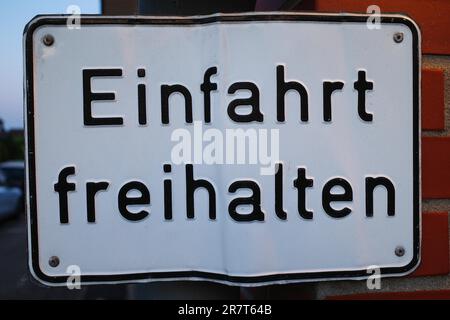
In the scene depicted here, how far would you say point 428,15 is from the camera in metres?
1.13

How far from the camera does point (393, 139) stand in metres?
0.94

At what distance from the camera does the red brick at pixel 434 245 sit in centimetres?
113

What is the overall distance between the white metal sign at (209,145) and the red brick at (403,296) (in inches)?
8.8

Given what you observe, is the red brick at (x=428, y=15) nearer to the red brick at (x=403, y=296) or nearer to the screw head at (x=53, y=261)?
the red brick at (x=403, y=296)

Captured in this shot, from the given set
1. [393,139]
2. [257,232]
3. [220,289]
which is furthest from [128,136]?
[393,139]

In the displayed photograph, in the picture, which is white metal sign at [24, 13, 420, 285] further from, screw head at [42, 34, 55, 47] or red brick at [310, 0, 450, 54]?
red brick at [310, 0, 450, 54]

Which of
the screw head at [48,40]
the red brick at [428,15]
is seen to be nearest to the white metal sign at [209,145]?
the screw head at [48,40]

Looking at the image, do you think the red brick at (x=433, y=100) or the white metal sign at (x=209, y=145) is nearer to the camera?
Answer: the white metal sign at (x=209, y=145)

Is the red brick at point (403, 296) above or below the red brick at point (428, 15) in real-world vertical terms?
below

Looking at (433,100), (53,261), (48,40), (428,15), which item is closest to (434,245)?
(433,100)

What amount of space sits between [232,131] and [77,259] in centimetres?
43

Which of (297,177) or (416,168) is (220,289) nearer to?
(297,177)

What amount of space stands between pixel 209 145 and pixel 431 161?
0.63m

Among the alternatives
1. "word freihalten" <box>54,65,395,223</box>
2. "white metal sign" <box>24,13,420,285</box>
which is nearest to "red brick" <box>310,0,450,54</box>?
"white metal sign" <box>24,13,420,285</box>
